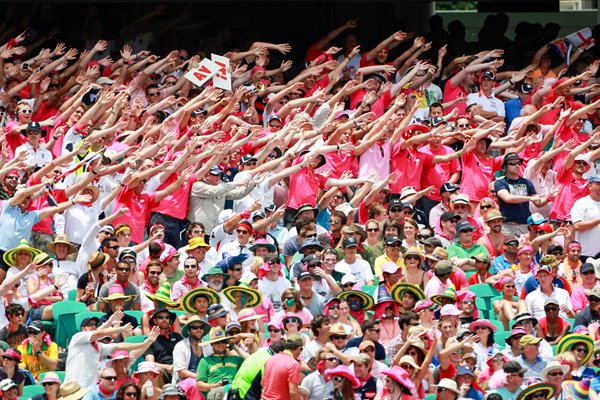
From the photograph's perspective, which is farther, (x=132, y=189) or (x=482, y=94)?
(x=482, y=94)

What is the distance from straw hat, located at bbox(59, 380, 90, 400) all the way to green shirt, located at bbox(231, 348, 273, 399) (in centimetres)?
130

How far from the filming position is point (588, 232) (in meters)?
20.8

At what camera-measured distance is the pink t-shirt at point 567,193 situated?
2147 cm

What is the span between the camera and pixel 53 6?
2656cm

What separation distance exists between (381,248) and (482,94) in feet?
16.6

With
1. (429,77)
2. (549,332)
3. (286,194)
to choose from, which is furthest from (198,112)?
(549,332)

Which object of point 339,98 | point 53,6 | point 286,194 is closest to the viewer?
point 286,194

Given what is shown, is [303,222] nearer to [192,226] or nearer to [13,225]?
[192,226]

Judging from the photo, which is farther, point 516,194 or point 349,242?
point 516,194

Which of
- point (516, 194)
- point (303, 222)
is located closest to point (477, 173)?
point (516, 194)

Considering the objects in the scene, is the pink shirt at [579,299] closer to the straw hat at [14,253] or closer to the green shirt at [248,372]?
the green shirt at [248,372]

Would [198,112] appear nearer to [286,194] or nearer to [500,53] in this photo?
[286,194]

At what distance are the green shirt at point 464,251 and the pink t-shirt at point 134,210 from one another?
3.29 m

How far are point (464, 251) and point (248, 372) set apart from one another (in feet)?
13.9
